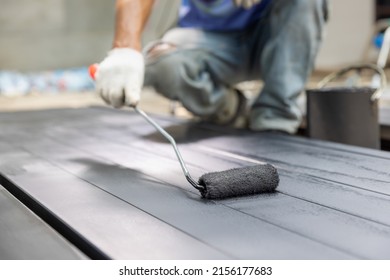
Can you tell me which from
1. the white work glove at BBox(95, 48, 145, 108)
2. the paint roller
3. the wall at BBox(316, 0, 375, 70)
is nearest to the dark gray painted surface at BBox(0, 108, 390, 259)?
the paint roller

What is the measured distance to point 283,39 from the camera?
200 cm

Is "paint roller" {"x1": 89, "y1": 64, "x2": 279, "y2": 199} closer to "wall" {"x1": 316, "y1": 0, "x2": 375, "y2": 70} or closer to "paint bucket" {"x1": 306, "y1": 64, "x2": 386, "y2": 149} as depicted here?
Answer: "paint bucket" {"x1": 306, "y1": 64, "x2": 386, "y2": 149}

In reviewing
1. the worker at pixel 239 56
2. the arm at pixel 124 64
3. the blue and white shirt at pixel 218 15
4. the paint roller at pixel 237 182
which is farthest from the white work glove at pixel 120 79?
the blue and white shirt at pixel 218 15

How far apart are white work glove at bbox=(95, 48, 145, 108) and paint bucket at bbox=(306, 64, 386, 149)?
567mm

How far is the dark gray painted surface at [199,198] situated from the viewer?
0.86 metres

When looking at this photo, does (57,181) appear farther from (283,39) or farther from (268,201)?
(283,39)

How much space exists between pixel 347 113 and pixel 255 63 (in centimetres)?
57

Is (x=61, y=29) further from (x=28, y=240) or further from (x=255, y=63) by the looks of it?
(x=28, y=240)

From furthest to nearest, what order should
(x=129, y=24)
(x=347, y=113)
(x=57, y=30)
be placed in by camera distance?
(x=57, y=30), (x=347, y=113), (x=129, y=24)

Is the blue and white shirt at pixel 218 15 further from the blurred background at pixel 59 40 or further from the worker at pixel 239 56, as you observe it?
the blurred background at pixel 59 40

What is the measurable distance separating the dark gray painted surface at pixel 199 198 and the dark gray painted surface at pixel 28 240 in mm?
31

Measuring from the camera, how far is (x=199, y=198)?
3.67 feet

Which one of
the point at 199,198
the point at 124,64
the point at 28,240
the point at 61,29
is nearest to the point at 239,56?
the point at 124,64

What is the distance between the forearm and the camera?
62.7 inches
